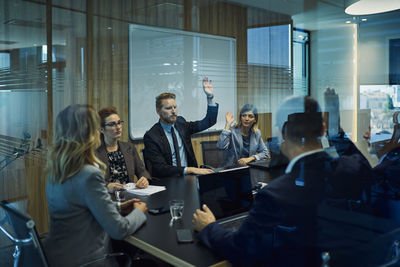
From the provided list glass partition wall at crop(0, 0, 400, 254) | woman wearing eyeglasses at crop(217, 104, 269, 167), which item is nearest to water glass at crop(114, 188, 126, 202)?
glass partition wall at crop(0, 0, 400, 254)

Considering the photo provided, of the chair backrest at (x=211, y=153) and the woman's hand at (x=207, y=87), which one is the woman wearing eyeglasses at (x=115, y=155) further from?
the woman's hand at (x=207, y=87)

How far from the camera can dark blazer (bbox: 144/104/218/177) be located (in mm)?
3049

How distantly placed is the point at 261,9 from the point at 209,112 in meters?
1.44

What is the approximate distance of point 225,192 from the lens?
1.73 m

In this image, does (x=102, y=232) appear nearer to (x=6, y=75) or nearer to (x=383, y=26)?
(x=6, y=75)

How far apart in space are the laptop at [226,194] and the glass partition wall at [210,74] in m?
0.31

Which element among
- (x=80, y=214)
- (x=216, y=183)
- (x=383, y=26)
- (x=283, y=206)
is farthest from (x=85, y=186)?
(x=383, y=26)

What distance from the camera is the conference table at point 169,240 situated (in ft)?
4.19

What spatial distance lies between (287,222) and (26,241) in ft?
3.89

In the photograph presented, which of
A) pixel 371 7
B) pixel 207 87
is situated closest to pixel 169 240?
pixel 371 7

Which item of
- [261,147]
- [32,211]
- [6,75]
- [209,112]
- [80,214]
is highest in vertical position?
[6,75]

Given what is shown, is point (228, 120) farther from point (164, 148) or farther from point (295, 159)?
point (295, 159)

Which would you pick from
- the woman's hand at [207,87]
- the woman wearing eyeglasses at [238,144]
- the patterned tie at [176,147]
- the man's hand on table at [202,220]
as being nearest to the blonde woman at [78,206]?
the man's hand on table at [202,220]

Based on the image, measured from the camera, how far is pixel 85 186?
1522 mm
